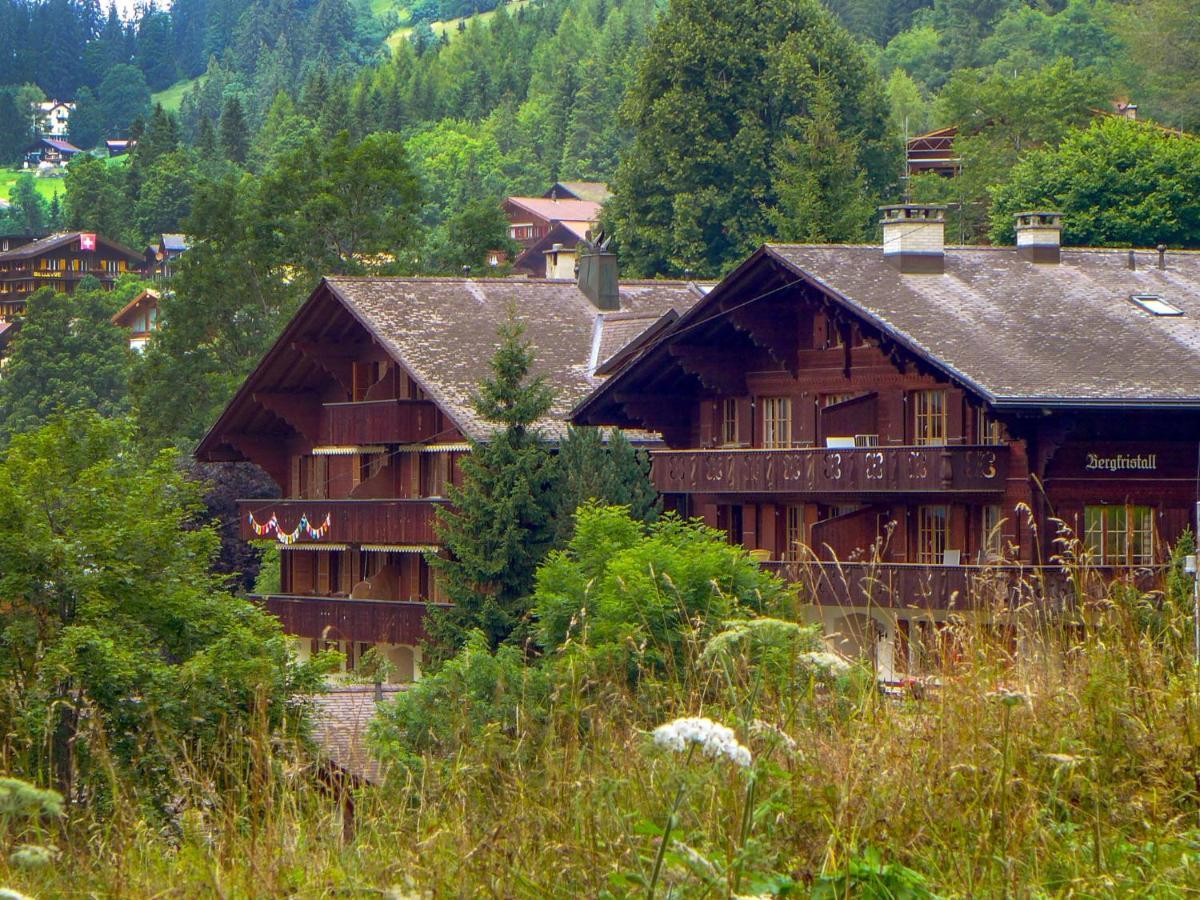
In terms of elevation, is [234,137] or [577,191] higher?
[234,137]

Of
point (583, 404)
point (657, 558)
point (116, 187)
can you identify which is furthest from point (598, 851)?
point (116, 187)

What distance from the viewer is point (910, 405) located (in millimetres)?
33250

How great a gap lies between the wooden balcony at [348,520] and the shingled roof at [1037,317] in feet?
28.5

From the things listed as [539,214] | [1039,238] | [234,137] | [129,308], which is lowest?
[1039,238]

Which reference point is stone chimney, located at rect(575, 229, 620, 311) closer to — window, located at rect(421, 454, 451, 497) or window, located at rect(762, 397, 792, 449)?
window, located at rect(421, 454, 451, 497)

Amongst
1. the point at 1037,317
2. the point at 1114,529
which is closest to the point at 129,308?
the point at 1037,317

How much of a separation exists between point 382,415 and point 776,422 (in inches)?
338

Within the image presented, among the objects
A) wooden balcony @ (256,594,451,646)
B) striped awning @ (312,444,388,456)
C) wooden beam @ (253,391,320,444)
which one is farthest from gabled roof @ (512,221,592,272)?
wooden balcony @ (256,594,451,646)

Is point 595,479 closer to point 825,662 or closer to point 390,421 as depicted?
point 390,421

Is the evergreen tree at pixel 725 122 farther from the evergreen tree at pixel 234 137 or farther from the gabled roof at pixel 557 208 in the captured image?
the evergreen tree at pixel 234 137

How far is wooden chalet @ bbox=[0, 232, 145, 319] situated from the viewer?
144 metres

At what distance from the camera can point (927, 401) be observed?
33000mm

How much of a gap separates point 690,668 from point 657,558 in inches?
703

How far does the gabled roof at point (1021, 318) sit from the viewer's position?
29.5 metres
